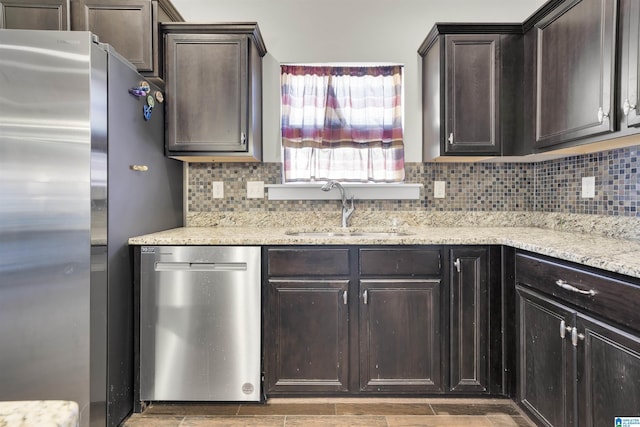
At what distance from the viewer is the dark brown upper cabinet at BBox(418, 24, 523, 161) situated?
2.15 meters

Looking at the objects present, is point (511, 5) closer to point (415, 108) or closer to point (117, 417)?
point (415, 108)

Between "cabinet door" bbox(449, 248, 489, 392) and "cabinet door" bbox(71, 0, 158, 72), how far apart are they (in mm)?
2068

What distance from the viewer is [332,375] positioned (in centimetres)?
189

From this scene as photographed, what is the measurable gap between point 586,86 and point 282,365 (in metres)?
1.99

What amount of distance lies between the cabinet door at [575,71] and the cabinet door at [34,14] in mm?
2622

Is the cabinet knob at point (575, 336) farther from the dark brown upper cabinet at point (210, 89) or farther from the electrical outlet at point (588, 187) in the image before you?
the dark brown upper cabinet at point (210, 89)

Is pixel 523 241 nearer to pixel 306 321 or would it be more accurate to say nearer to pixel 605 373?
pixel 605 373

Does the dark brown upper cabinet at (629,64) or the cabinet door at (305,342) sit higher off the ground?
the dark brown upper cabinet at (629,64)

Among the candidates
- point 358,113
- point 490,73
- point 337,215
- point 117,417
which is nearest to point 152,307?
point 117,417

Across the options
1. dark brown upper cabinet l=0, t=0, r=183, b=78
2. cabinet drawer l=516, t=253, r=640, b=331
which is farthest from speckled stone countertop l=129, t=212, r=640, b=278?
dark brown upper cabinet l=0, t=0, r=183, b=78

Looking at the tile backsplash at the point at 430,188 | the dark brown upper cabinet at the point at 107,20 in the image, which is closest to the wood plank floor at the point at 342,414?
the tile backsplash at the point at 430,188

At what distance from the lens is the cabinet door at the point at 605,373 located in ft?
3.64

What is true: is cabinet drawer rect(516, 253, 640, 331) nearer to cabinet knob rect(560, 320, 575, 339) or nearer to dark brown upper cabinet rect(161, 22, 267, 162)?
cabinet knob rect(560, 320, 575, 339)

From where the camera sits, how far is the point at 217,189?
8.34 ft
